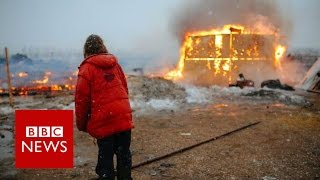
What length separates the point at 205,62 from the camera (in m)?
25.0

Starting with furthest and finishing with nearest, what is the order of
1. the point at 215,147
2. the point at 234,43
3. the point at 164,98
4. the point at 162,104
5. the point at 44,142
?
the point at 234,43, the point at 164,98, the point at 162,104, the point at 215,147, the point at 44,142

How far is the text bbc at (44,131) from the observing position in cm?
581

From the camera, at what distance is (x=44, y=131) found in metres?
5.82

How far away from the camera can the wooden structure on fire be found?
23562 mm

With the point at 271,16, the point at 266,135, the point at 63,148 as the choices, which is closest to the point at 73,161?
the point at 63,148

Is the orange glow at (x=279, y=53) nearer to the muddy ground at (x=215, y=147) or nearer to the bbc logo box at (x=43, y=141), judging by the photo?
the muddy ground at (x=215, y=147)

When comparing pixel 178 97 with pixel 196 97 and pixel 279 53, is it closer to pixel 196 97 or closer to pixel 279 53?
pixel 196 97

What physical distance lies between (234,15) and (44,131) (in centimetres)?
2507

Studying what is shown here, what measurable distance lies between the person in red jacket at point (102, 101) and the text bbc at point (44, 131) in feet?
7.12

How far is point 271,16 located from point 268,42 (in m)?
5.35

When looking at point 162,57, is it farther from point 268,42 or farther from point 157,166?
point 157,166

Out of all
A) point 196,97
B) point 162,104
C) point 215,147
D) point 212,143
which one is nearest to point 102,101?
point 215,147

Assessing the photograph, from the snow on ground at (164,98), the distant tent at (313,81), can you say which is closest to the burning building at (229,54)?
the distant tent at (313,81)

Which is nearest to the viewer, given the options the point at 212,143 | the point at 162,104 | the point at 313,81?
the point at 212,143
